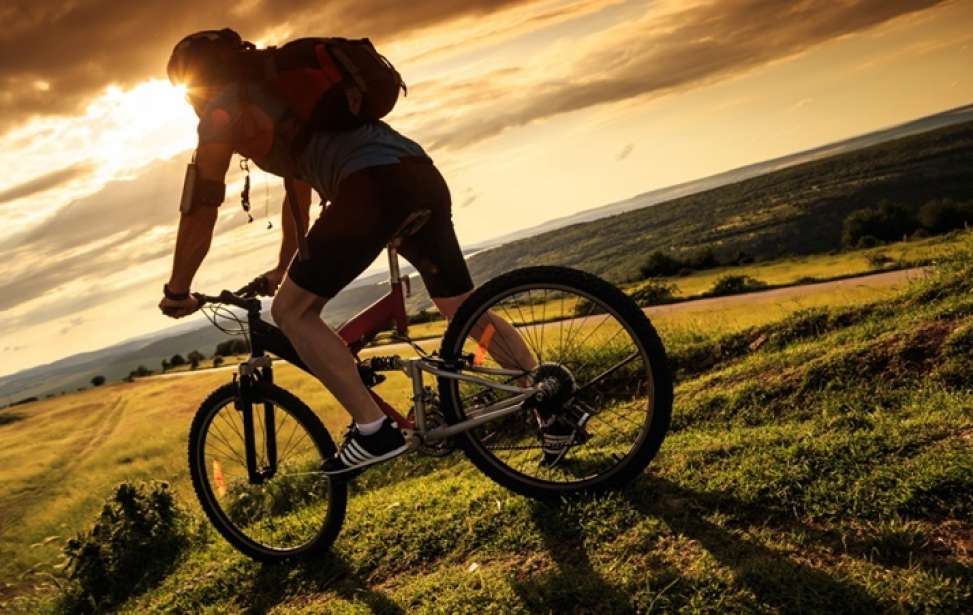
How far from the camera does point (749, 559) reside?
9.35ft

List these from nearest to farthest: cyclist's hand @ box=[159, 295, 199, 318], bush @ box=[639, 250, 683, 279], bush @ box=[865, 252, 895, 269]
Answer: cyclist's hand @ box=[159, 295, 199, 318], bush @ box=[865, 252, 895, 269], bush @ box=[639, 250, 683, 279]

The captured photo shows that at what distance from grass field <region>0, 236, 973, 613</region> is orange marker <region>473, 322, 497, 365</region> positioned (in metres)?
0.87

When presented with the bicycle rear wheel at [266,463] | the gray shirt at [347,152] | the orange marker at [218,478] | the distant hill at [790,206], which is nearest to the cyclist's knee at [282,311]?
the gray shirt at [347,152]

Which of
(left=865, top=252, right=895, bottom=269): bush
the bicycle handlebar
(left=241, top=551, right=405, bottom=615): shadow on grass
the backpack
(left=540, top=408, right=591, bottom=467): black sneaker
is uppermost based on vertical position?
the backpack

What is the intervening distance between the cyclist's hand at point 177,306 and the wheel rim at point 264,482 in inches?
32.3

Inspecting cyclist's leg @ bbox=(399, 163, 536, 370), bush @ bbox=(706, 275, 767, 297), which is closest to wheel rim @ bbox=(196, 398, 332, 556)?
cyclist's leg @ bbox=(399, 163, 536, 370)

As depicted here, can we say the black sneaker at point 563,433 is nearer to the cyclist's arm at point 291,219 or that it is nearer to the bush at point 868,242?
the cyclist's arm at point 291,219

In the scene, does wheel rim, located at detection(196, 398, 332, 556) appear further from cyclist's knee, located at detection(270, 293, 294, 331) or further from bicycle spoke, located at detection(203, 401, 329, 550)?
cyclist's knee, located at detection(270, 293, 294, 331)

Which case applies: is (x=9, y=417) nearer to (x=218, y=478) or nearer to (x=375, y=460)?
(x=218, y=478)

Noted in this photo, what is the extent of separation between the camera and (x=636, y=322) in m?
3.54

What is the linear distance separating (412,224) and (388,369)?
0.98 metres

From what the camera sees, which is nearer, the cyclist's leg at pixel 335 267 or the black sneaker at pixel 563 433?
the cyclist's leg at pixel 335 267

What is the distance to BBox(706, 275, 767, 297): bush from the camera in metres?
49.5

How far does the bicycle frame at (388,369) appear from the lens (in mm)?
3928
